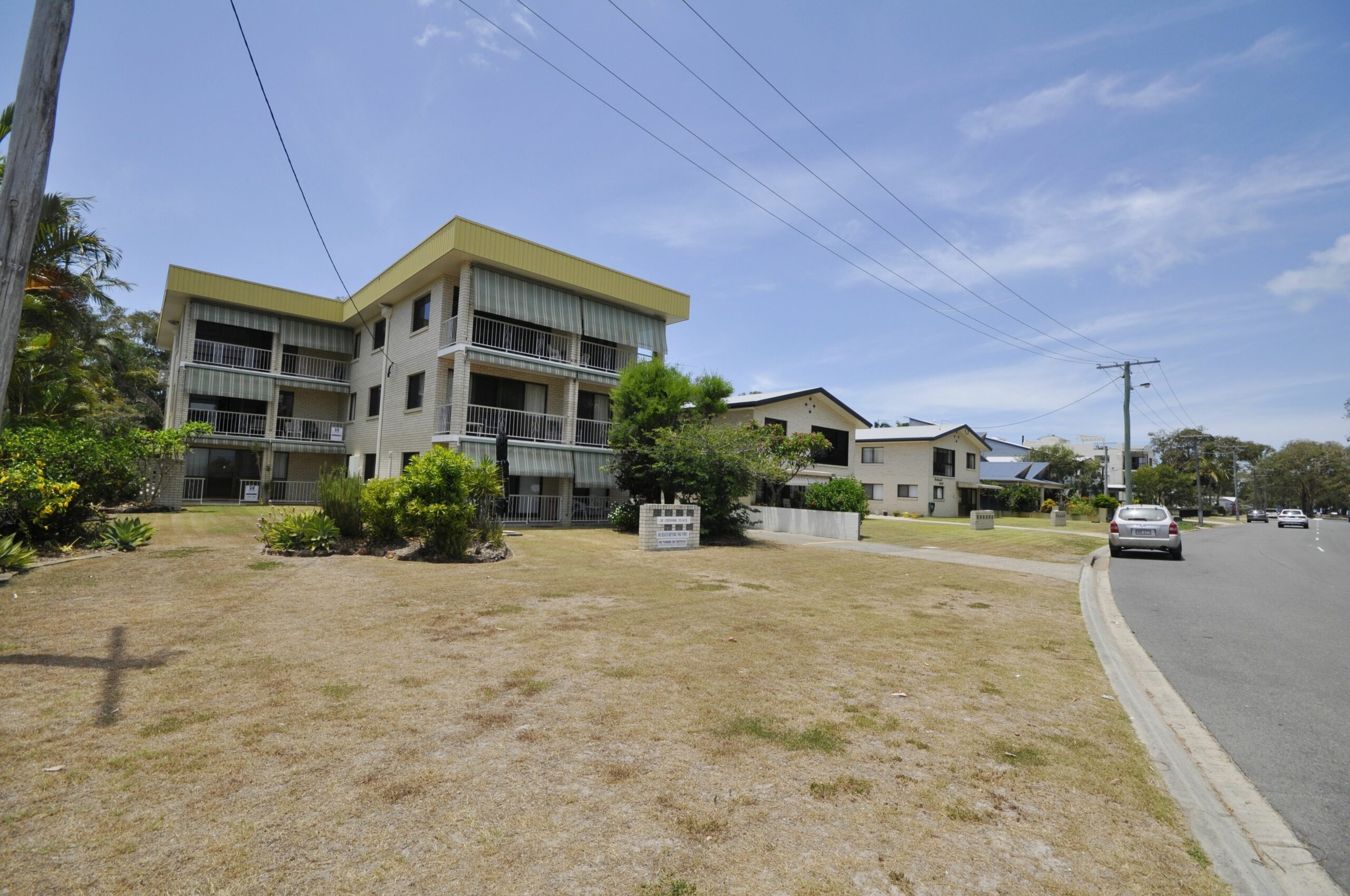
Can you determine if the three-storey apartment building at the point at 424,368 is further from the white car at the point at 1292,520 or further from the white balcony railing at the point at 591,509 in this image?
the white car at the point at 1292,520

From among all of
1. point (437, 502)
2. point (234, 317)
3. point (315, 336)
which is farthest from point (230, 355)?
point (437, 502)

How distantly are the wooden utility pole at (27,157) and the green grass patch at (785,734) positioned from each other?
6167mm

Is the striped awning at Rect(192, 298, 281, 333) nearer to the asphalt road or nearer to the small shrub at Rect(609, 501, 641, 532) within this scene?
the small shrub at Rect(609, 501, 641, 532)

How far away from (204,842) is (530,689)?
241 centimetres

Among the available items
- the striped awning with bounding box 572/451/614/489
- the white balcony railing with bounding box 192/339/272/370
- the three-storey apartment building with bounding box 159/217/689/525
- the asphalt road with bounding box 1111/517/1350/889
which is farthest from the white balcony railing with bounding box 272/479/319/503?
the asphalt road with bounding box 1111/517/1350/889

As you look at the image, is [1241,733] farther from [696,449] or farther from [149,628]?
[696,449]

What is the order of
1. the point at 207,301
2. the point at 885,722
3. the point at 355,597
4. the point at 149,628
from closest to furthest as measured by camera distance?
the point at 885,722 < the point at 149,628 < the point at 355,597 < the point at 207,301

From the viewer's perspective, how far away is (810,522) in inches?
927

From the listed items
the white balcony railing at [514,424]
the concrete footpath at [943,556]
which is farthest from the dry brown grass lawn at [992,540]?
the white balcony railing at [514,424]

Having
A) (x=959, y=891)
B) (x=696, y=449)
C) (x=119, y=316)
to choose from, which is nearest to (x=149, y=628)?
(x=959, y=891)

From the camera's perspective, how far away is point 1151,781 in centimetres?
394

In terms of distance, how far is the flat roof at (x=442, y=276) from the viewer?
21125 millimetres

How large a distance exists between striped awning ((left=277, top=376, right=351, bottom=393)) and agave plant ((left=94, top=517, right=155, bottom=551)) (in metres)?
17.4

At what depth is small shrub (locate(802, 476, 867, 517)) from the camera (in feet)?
78.9
